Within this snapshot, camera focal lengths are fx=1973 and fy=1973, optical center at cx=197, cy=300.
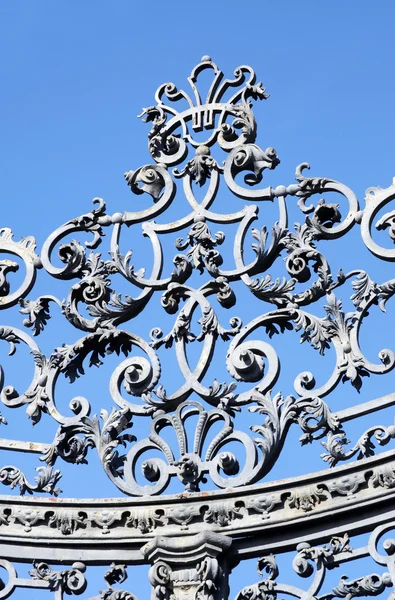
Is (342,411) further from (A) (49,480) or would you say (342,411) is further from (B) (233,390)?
(A) (49,480)

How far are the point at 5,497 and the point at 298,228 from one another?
8.15 ft

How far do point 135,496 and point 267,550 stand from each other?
90 centimetres

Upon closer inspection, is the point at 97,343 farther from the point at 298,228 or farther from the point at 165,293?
the point at 298,228

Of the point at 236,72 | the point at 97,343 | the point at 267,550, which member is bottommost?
the point at 267,550

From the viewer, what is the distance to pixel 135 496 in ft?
38.6

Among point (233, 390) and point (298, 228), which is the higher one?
point (298, 228)

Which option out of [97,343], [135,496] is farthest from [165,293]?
[135,496]

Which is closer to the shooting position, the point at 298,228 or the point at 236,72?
the point at 298,228

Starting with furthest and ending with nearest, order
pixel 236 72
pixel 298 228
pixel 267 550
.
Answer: pixel 236 72 → pixel 298 228 → pixel 267 550

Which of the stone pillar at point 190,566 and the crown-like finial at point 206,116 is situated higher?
the crown-like finial at point 206,116

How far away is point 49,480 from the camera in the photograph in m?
A: 12.0

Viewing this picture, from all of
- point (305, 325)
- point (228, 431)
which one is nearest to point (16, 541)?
point (228, 431)

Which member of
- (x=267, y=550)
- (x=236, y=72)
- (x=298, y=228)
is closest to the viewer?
(x=267, y=550)

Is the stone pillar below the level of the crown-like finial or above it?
below
